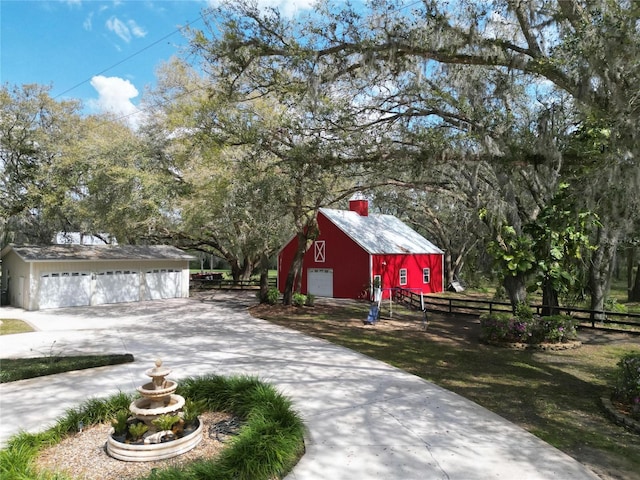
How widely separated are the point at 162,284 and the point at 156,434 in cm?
1963

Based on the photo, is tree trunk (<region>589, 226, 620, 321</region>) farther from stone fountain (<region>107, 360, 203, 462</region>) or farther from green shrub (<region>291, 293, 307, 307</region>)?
stone fountain (<region>107, 360, 203, 462</region>)

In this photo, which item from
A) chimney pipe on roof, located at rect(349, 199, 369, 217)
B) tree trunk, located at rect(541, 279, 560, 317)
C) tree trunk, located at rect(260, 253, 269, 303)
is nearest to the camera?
tree trunk, located at rect(541, 279, 560, 317)

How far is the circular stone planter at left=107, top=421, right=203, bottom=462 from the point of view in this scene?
5020 mm

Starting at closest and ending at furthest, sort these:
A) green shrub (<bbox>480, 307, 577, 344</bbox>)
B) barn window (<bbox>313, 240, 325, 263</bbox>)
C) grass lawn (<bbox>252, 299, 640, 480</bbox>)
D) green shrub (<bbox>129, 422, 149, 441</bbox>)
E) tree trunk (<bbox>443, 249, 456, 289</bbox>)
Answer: green shrub (<bbox>129, 422, 149, 441</bbox>)
grass lawn (<bbox>252, 299, 640, 480</bbox>)
green shrub (<bbox>480, 307, 577, 344</bbox>)
barn window (<bbox>313, 240, 325, 263</bbox>)
tree trunk (<bbox>443, 249, 456, 289</bbox>)

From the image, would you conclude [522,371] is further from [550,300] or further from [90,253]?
[90,253]

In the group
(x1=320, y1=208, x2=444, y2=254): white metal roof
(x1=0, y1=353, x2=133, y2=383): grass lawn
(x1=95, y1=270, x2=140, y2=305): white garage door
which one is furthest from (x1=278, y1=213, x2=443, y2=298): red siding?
(x1=0, y1=353, x2=133, y2=383): grass lawn

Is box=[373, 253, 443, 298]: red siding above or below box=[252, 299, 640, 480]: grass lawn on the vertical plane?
above

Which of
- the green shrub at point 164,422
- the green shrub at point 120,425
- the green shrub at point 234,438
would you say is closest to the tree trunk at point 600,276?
the green shrub at point 234,438

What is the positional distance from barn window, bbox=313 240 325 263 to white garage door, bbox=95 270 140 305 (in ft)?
32.5

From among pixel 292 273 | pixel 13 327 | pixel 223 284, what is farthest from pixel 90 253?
pixel 292 273

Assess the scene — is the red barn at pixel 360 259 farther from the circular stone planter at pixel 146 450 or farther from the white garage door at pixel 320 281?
the circular stone planter at pixel 146 450

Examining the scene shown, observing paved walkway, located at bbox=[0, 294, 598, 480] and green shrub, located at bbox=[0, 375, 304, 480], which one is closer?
green shrub, located at bbox=[0, 375, 304, 480]

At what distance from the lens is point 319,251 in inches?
968

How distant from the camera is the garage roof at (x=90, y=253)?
19203 millimetres
